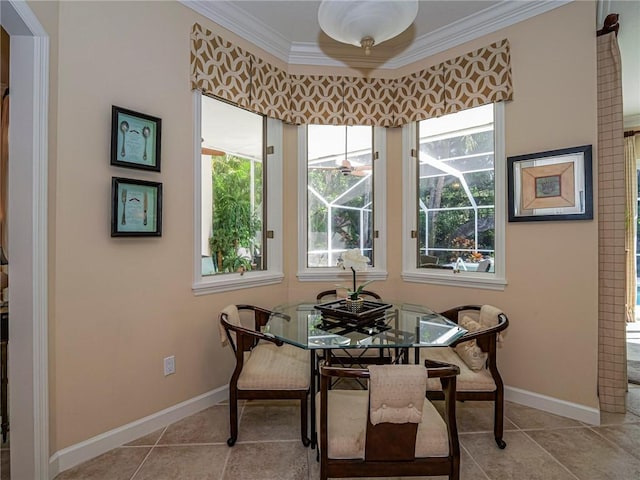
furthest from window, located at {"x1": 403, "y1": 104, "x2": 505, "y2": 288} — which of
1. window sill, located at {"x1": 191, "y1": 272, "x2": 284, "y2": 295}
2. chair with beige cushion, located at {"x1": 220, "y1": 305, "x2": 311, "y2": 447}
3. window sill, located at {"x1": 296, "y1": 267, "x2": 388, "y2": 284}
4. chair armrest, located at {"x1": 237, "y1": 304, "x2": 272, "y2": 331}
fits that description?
chair with beige cushion, located at {"x1": 220, "y1": 305, "x2": 311, "y2": 447}

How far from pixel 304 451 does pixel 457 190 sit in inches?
95.3

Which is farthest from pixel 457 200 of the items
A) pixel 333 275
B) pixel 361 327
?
pixel 361 327

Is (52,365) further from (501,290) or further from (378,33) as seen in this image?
(501,290)

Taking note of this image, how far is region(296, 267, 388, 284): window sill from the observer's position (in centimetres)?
322

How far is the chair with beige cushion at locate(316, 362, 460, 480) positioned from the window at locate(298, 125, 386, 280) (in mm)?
1881

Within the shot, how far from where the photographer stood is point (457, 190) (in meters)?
3.07

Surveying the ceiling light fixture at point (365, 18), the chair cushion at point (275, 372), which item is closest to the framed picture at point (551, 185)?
the ceiling light fixture at point (365, 18)

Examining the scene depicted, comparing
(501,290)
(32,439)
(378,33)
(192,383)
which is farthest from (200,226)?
(501,290)

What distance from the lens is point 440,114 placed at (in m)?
2.97

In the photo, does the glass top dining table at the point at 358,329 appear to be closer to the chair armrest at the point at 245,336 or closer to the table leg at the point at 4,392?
the chair armrest at the point at 245,336

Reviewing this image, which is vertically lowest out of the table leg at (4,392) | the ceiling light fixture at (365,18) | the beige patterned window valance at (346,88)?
the table leg at (4,392)

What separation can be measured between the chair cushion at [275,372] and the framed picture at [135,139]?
144 centimetres

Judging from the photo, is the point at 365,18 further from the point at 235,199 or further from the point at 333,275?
the point at 333,275

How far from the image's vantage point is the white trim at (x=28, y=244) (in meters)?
1.65
